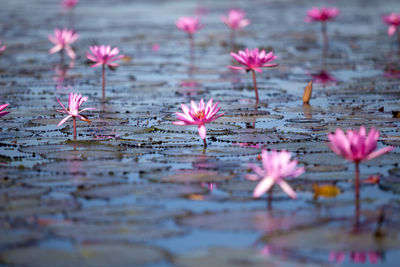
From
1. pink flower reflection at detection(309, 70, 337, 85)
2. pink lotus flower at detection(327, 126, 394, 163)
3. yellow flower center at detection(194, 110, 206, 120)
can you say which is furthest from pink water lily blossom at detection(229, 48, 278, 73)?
pink lotus flower at detection(327, 126, 394, 163)

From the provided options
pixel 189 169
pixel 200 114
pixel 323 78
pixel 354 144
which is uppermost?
pixel 323 78

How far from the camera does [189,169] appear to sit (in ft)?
13.8

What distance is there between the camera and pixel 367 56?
10289 mm

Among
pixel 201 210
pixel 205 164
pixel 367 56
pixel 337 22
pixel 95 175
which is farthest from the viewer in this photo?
pixel 337 22

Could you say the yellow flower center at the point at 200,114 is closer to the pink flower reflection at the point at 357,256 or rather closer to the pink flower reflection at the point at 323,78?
the pink flower reflection at the point at 357,256

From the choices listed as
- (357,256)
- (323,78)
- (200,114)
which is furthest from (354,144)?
(323,78)

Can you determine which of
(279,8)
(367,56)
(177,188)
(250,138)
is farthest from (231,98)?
(279,8)

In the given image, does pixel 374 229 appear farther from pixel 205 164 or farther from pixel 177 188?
pixel 205 164

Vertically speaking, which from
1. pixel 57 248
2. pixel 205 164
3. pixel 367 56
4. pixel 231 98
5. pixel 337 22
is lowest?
pixel 57 248

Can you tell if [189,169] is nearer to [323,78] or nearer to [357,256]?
[357,256]

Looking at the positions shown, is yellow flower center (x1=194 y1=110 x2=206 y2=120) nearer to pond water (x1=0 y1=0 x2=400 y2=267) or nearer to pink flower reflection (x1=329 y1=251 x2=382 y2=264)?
→ pond water (x1=0 y1=0 x2=400 y2=267)

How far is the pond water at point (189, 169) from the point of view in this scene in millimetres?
2887

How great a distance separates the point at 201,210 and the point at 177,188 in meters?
0.37

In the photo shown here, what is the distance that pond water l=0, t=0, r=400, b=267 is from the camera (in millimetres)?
2887
